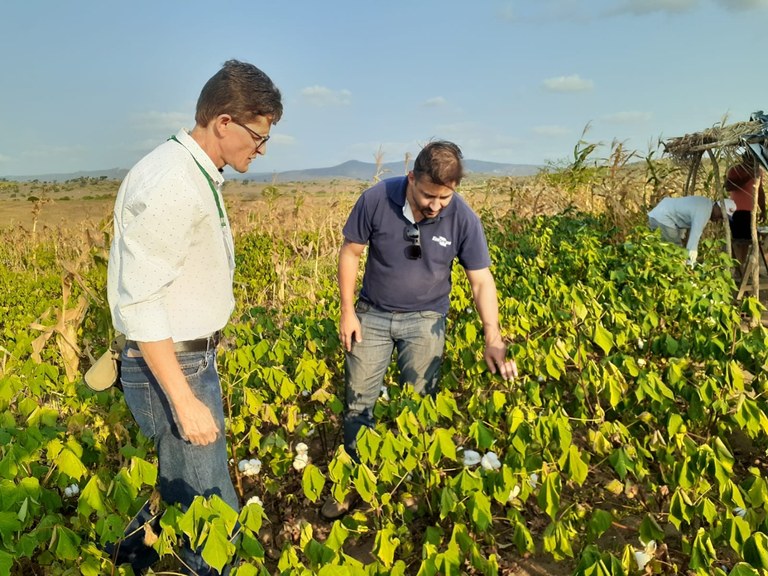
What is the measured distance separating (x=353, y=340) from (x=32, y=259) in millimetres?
10446

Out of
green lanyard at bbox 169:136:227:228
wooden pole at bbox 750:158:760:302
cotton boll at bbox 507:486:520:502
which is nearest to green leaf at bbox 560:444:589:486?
cotton boll at bbox 507:486:520:502

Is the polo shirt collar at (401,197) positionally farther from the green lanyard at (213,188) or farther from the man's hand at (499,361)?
the green lanyard at (213,188)

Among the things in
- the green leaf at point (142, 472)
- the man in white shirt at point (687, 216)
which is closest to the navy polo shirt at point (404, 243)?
the green leaf at point (142, 472)

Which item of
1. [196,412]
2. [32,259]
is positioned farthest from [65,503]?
[32,259]

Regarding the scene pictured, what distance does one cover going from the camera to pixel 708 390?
6.82 feet

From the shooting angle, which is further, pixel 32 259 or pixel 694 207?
pixel 32 259

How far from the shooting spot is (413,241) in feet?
9.05

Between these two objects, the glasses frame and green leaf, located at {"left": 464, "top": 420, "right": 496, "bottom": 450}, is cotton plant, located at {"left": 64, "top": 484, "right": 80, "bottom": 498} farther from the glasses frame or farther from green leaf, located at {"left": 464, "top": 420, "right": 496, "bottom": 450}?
the glasses frame

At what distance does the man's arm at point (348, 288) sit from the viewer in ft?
9.16

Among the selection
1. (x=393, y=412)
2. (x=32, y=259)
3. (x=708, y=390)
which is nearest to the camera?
(x=708, y=390)

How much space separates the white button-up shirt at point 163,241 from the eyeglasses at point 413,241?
1194mm

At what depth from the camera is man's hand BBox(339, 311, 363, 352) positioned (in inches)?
111

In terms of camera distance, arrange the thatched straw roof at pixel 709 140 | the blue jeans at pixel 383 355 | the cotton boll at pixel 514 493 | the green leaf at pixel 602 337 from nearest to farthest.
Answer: the cotton boll at pixel 514 493 → the green leaf at pixel 602 337 → the blue jeans at pixel 383 355 → the thatched straw roof at pixel 709 140

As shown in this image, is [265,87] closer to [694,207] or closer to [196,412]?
[196,412]
